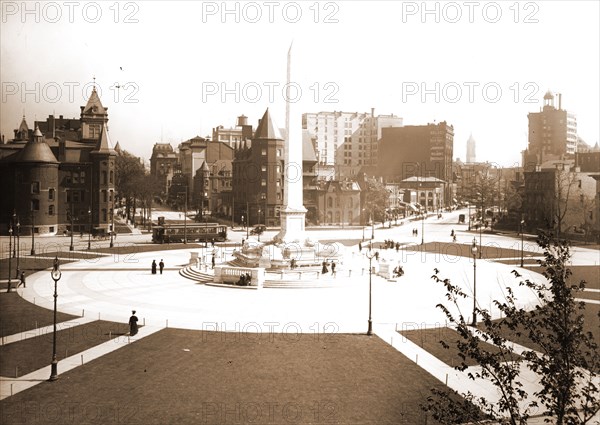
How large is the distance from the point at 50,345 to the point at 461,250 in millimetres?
45069

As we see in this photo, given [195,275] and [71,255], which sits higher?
[71,255]

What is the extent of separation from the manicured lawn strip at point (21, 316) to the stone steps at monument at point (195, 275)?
1080cm

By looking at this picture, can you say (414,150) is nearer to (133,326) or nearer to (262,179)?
(262,179)

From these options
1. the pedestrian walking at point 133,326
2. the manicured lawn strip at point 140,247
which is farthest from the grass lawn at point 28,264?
the pedestrian walking at point 133,326

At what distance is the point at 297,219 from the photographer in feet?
128

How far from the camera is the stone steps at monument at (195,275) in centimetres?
3631

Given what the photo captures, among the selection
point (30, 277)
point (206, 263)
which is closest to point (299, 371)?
point (206, 263)

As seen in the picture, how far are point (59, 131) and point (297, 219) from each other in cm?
4657

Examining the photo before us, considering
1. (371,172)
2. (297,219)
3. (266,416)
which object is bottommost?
(266,416)

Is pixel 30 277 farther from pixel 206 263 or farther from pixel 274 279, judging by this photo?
pixel 274 279

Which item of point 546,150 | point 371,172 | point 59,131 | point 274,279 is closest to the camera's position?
point 274,279

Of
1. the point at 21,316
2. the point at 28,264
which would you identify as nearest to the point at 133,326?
the point at 21,316

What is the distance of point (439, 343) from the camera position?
2314cm

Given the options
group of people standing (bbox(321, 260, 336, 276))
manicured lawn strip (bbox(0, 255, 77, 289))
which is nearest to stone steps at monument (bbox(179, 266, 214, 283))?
group of people standing (bbox(321, 260, 336, 276))
